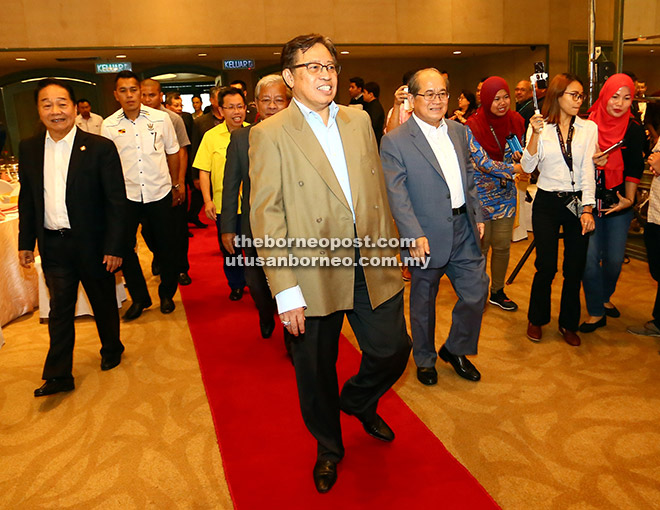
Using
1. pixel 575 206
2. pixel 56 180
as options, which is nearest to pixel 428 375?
pixel 575 206

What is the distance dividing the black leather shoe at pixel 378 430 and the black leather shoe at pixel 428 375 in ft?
2.06

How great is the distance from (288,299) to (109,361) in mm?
2213

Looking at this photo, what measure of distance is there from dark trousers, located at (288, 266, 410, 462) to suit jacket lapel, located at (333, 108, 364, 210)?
307mm

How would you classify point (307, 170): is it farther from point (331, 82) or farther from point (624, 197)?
point (624, 197)

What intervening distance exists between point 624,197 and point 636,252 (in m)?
2.22

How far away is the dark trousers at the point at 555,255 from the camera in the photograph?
3.62 metres

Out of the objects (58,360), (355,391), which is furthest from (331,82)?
(58,360)

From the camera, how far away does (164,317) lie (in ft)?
15.8

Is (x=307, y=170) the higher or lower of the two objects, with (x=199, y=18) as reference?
lower

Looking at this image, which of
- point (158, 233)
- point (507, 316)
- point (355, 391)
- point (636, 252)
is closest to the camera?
point (355, 391)

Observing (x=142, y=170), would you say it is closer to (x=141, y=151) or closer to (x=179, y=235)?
(x=141, y=151)

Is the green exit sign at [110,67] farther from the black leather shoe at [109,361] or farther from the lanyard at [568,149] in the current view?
the lanyard at [568,149]

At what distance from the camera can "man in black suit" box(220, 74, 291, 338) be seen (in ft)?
11.9

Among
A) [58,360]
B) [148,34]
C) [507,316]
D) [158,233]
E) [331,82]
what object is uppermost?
[148,34]
